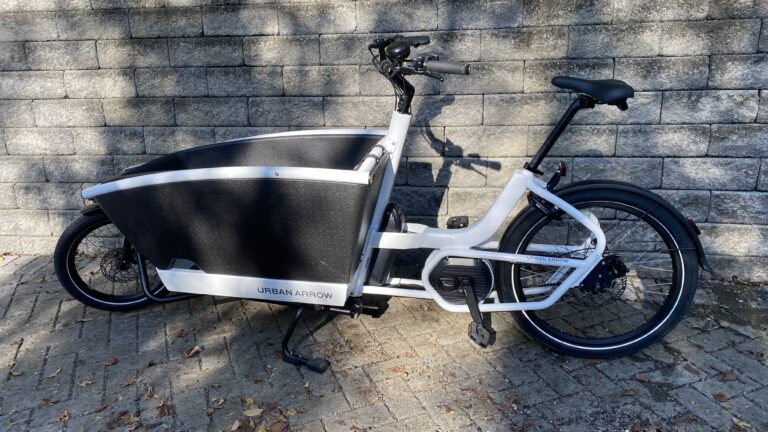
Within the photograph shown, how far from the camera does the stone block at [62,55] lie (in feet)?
13.5

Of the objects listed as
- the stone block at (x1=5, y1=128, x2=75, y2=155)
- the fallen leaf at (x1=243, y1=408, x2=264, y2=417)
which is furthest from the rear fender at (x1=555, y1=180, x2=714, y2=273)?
the stone block at (x1=5, y1=128, x2=75, y2=155)

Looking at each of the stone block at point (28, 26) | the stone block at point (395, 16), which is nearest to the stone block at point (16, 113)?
the stone block at point (28, 26)

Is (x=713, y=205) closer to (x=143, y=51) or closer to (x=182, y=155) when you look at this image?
(x=182, y=155)

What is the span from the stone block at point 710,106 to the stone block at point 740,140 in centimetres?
5

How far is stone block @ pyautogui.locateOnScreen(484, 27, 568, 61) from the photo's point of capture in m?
3.65

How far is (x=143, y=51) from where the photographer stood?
159 inches

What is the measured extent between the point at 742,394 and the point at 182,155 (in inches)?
126

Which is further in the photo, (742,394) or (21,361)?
(21,361)

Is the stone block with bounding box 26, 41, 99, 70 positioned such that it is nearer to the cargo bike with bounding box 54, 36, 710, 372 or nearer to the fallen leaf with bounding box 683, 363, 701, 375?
the cargo bike with bounding box 54, 36, 710, 372

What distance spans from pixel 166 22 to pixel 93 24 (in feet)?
1.82

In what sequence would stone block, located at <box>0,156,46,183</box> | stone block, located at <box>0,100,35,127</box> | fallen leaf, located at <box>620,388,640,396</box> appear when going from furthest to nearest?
stone block, located at <box>0,156,46,183</box>
stone block, located at <box>0,100,35,127</box>
fallen leaf, located at <box>620,388,640,396</box>

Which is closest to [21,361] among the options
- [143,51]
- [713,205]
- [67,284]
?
[67,284]

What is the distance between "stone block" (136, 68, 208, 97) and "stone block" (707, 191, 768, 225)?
3606 mm

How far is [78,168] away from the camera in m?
4.37
